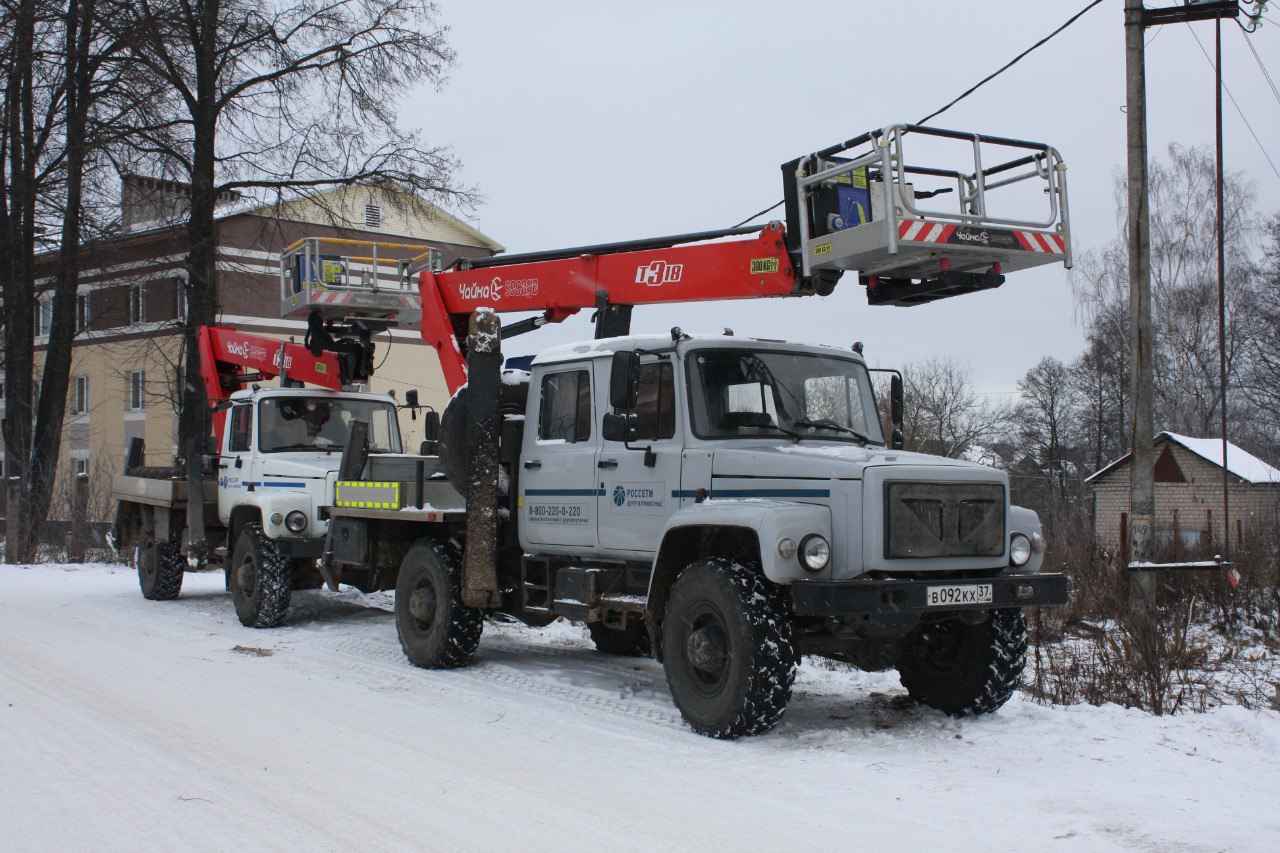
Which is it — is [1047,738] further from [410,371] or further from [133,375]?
[133,375]

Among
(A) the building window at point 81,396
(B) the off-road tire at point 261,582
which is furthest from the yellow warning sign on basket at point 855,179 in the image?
(A) the building window at point 81,396

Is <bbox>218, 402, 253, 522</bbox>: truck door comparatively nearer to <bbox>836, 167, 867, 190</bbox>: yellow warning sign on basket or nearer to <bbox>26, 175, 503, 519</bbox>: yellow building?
<bbox>836, 167, 867, 190</bbox>: yellow warning sign on basket

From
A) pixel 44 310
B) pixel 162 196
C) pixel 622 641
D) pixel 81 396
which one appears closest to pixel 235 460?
pixel 622 641

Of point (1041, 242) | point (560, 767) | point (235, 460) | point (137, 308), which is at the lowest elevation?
point (560, 767)

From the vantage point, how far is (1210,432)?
39031 mm

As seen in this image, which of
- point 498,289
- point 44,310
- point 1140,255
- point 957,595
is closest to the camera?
point 957,595

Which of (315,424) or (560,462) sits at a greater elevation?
(315,424)

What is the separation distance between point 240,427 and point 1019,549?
29.5ft

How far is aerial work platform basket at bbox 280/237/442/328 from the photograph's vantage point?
511 inches

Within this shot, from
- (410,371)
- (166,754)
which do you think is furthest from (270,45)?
(410,371)

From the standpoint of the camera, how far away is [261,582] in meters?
11.6

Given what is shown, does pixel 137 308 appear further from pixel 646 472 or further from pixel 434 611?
pixel 646 472

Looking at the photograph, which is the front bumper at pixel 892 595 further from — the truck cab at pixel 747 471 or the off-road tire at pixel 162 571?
the off-road tire at pixel 162 571

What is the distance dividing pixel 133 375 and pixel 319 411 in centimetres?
3294
